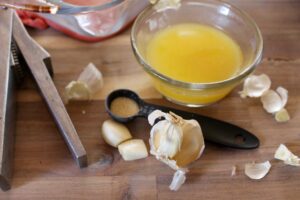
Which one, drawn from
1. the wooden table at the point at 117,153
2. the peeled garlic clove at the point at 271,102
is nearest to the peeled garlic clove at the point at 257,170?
the wooden table at the point at 117,153

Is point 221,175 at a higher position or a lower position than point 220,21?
lower

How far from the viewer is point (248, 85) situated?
77 centimetres

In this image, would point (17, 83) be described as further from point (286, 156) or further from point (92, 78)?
point (286, 156)

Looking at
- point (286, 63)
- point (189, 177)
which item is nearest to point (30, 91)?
point (189, 177)

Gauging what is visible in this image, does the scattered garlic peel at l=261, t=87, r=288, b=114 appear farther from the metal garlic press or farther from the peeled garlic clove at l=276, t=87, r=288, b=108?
the metal garlic press

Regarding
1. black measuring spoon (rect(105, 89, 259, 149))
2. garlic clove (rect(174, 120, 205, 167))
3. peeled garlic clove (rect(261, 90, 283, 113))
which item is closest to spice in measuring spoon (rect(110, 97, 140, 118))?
black measuring spoon (rect(105, 89, 259, 149))

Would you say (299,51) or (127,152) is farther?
(299,51)

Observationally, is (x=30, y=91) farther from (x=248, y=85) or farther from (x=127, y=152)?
(x=248, y=85)

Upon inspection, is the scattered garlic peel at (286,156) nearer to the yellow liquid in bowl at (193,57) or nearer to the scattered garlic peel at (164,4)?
the yellow liquid in bowl at (193,57)

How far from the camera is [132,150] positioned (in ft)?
2.23

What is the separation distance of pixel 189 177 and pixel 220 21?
33cm

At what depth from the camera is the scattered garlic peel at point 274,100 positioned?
75cm

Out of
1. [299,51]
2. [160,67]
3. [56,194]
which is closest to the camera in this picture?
[56,194]

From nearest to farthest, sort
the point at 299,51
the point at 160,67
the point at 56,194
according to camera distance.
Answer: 1. the point at 56,194
2. the point at 160,67
3. the point at 299,51
